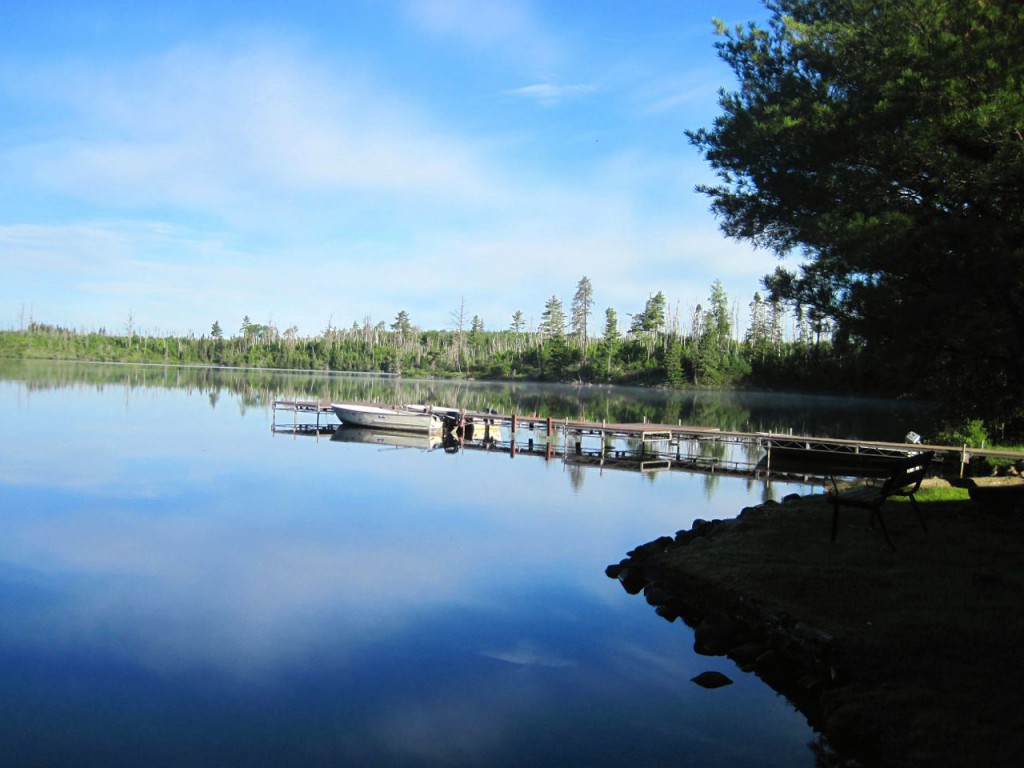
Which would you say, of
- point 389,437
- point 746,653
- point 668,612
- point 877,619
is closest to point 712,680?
point 746,653

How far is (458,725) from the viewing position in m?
7.06

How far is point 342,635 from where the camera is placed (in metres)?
9.30

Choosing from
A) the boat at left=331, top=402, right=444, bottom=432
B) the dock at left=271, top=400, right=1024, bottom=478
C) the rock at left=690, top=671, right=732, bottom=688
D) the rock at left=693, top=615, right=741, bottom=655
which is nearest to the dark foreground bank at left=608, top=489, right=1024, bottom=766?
the rock at left=693, top=615, right=741, bottom=655

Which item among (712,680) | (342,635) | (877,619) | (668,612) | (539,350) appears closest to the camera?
(877,619)

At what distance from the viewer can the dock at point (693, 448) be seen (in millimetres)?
27452

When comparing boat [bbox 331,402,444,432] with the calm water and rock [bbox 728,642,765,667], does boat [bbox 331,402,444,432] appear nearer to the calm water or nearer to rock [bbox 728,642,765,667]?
the calm water

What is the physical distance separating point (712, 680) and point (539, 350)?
10323 centimetres

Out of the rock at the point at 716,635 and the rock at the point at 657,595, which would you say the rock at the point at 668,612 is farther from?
the rock at the point at 716,635

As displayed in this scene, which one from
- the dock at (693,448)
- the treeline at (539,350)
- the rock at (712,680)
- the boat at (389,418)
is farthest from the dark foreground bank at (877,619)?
the treeline at (539,350)

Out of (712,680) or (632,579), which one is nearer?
(712,680)

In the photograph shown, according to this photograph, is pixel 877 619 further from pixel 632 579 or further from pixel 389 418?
pixel 389 418

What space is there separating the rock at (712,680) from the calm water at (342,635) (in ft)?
0.44

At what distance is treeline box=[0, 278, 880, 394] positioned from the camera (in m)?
88.1

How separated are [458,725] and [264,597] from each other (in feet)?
15.7
